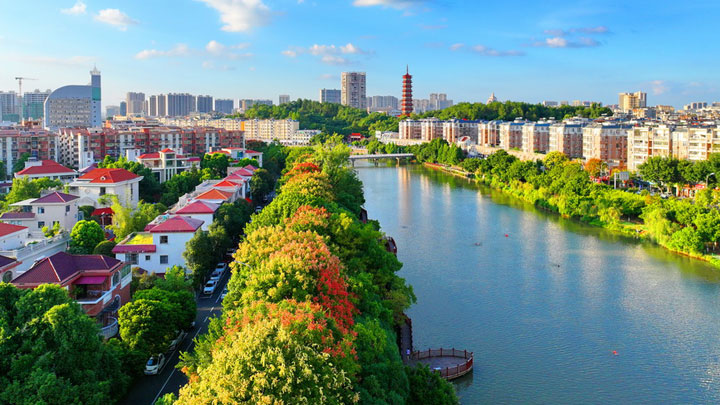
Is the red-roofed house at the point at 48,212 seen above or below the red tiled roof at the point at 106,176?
below

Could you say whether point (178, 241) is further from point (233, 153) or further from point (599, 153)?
point (599, 153)

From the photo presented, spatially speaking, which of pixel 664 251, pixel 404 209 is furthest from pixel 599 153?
pixel 664 251

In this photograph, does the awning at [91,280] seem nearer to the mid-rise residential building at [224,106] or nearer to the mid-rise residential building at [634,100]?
the mid-rise residential building at [634,100]

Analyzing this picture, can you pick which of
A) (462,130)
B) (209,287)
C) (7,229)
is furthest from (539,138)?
(7,229)

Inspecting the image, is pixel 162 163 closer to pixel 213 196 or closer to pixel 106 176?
pixel 106 176

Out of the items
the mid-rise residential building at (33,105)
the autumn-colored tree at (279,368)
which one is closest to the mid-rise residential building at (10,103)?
the mid-rise residential building at (33,105)
